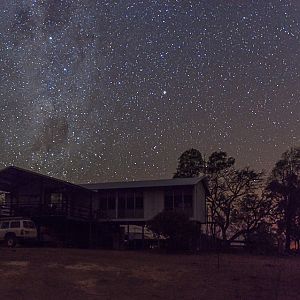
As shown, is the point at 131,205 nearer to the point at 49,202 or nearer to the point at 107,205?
the point at 107,205

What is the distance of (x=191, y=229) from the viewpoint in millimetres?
35594

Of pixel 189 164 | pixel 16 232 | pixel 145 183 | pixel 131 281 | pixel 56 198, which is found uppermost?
pixel 189 164

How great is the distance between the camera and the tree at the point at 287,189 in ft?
166

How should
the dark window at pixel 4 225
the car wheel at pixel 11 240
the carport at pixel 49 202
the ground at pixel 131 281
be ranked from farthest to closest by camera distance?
the carport at pixel 49 202 → the dark window at pixel 4 225 → the car wheel at pixel 11 240 → the ground at pixel 131 281

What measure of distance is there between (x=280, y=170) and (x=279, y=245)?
9005 millimetres

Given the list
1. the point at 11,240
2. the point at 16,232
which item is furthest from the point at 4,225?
the point at 11,240

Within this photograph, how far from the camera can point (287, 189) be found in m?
50.6

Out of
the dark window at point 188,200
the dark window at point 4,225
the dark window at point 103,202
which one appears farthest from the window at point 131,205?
the dark window at point 4,225

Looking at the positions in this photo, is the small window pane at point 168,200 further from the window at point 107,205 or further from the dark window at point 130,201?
the window at point 107,205

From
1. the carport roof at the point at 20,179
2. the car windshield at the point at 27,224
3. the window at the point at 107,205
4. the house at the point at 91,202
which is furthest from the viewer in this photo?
the window at the point at 107,205

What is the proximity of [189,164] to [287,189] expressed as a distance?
10944mm

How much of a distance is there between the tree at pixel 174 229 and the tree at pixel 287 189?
18.3m

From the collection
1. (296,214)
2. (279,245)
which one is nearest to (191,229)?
(279,245)

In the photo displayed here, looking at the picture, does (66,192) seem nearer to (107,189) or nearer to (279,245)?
(107,189)
